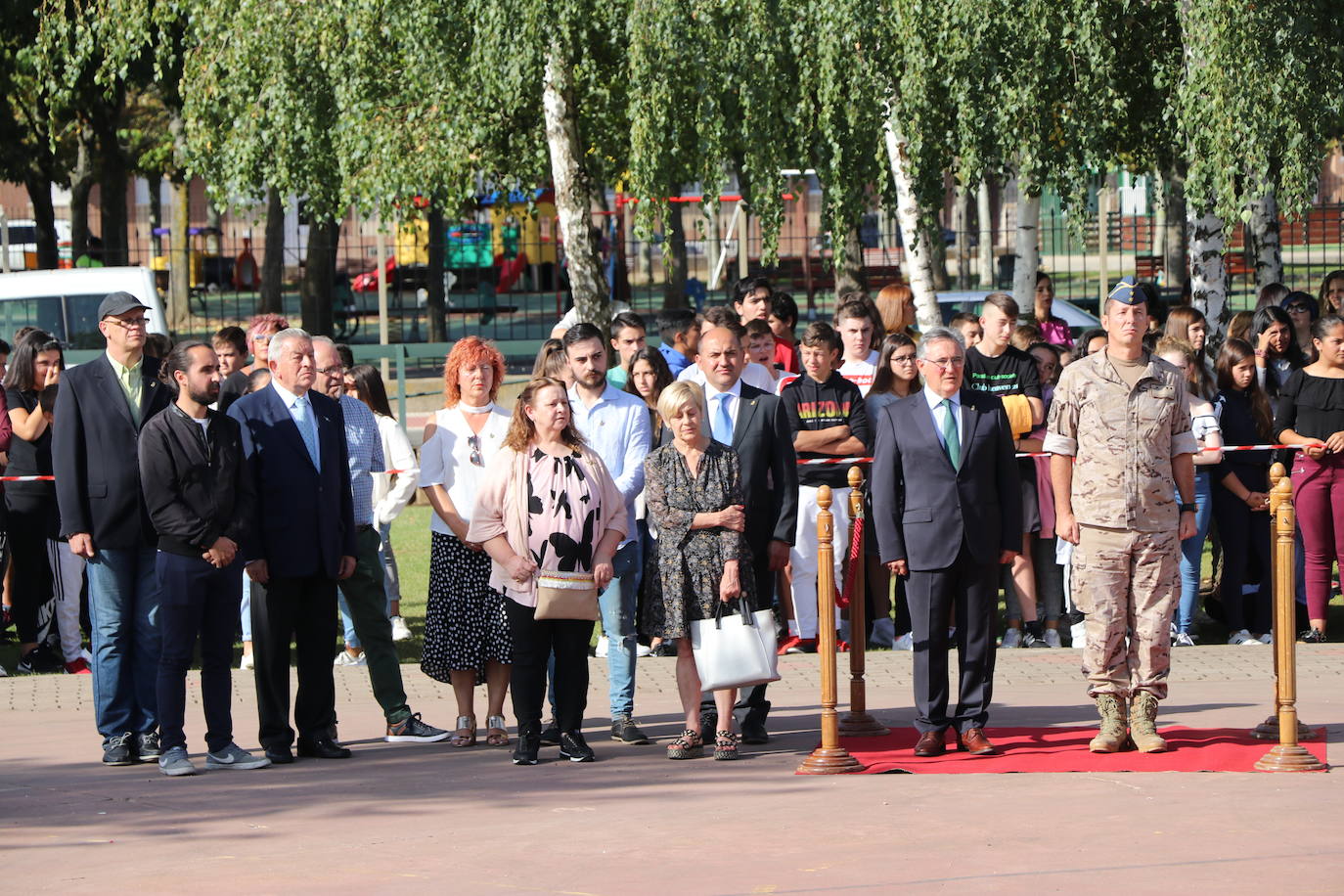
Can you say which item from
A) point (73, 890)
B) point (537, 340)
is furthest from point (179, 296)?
point (73, 890)

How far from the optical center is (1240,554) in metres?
11.7

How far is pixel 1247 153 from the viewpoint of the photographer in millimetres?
13664

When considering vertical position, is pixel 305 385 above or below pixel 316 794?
above

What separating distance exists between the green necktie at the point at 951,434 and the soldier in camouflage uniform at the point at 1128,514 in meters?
0.49

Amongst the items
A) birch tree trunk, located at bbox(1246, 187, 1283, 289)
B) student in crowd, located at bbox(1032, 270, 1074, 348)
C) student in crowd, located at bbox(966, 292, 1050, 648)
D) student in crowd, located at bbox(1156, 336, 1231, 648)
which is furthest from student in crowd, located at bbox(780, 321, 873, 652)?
birch tree trunk, located at bbox(1246, 187, 1283, 289)

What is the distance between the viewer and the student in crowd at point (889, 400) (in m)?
11.2

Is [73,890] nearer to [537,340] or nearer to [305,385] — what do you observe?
[305,385]

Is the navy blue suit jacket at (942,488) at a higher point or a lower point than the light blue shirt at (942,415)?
lower

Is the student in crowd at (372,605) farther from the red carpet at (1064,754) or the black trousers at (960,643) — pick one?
the black trousers at (960,643)

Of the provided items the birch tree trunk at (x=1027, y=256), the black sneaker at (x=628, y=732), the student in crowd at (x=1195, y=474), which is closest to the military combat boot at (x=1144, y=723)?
the black sneaker at (x=628, y=732)

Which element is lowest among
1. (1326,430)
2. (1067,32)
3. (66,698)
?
(66,698)

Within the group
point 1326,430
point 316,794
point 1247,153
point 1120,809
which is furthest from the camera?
point 1247,153

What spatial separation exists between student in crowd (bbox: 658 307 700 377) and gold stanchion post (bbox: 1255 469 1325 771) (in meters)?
4.64

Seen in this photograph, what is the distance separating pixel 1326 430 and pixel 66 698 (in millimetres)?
7782
